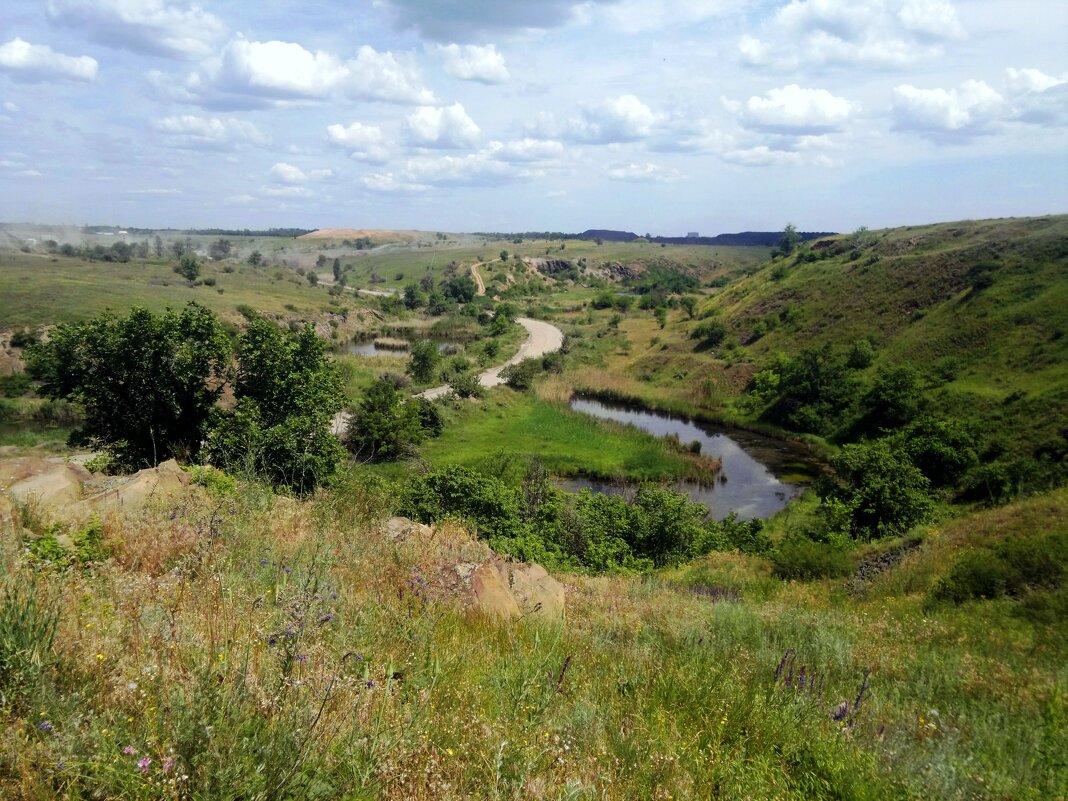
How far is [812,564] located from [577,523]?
692cm

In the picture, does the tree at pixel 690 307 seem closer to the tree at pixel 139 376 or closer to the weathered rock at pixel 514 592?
the tree at pixel 139 376

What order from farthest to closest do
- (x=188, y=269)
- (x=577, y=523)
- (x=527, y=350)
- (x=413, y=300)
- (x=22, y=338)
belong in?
(x=413, y=300) → (x=188, y=269) → (x=527, y=350) → (x=22, y=338) → (x=577, y=523)

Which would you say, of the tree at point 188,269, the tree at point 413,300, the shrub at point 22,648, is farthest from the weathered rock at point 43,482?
the tree at point 413,300

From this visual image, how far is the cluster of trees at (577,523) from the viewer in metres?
17.1

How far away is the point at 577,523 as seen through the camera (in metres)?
19.5

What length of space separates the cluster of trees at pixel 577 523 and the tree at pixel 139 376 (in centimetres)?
832

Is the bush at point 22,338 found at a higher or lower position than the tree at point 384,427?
higher

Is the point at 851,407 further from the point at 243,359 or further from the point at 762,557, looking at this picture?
the point at 243,359

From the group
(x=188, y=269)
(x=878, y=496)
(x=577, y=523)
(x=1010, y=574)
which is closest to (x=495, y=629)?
(x=1010, y=574)

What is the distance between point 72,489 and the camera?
7.82 meters

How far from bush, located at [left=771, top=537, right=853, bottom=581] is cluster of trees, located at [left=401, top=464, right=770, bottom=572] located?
3667mm

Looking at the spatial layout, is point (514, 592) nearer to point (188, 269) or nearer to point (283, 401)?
point (283, 401)

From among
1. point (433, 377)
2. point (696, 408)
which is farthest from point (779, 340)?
point (433, 377)

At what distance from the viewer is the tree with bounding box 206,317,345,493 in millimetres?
19578
